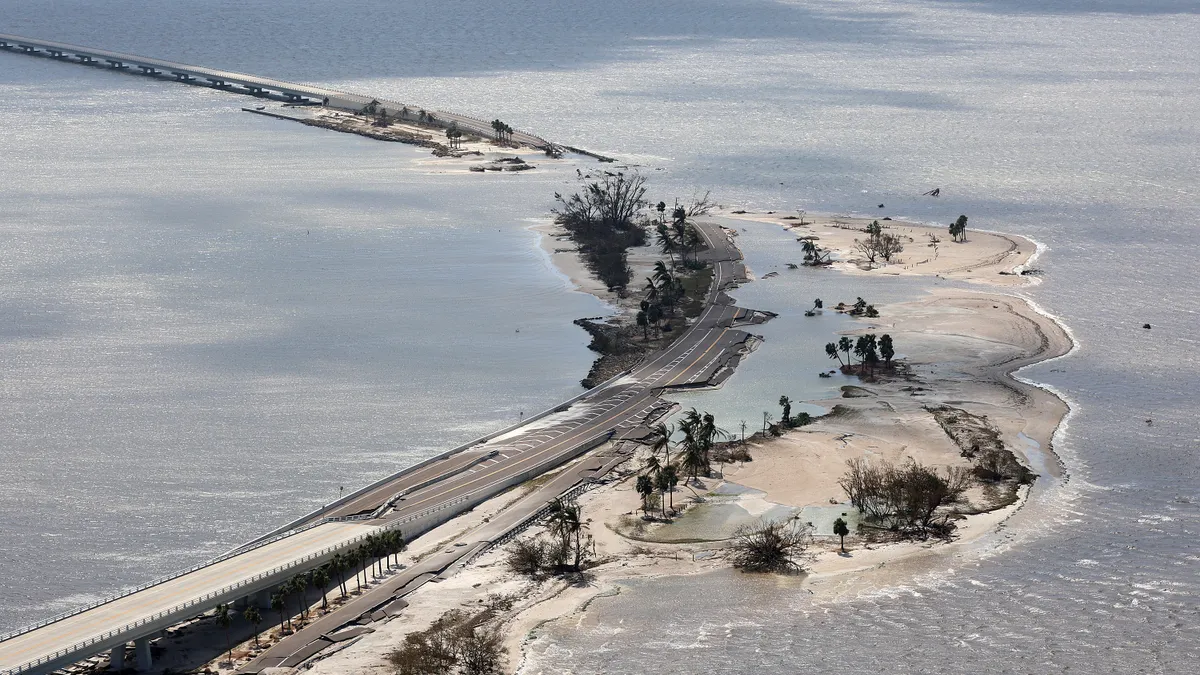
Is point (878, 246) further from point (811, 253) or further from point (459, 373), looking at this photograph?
point (459, 373)

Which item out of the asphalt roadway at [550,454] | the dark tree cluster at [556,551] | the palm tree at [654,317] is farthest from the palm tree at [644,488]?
the palm tree at [654,317]

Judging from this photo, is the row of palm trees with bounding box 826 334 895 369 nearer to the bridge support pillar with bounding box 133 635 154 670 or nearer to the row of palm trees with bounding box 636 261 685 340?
the row of palm trees with bounding box 636 261 685 340

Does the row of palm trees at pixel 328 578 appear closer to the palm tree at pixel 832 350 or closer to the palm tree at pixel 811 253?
the palm tree at pixel 832 350

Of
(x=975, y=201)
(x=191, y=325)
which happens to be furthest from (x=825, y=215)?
(x=191, y=325)

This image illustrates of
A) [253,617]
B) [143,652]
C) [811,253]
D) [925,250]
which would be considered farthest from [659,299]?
[143,652]

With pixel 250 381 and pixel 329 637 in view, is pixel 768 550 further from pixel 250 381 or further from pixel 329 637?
pixel 250 381

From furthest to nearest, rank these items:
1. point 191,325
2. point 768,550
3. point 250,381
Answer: point 191,325 → point 250,381 → point 768,550

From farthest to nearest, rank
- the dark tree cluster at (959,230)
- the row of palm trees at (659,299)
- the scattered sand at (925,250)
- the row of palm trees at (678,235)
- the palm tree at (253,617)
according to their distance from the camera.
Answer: the dark tree cluster at (959,230)
the row of palm trees at (678,235)
the scattered sand at (925,250)
the row of palm trees at (659,299)
the palm tree at (253,617)

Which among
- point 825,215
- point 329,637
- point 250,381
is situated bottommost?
point 329,637
